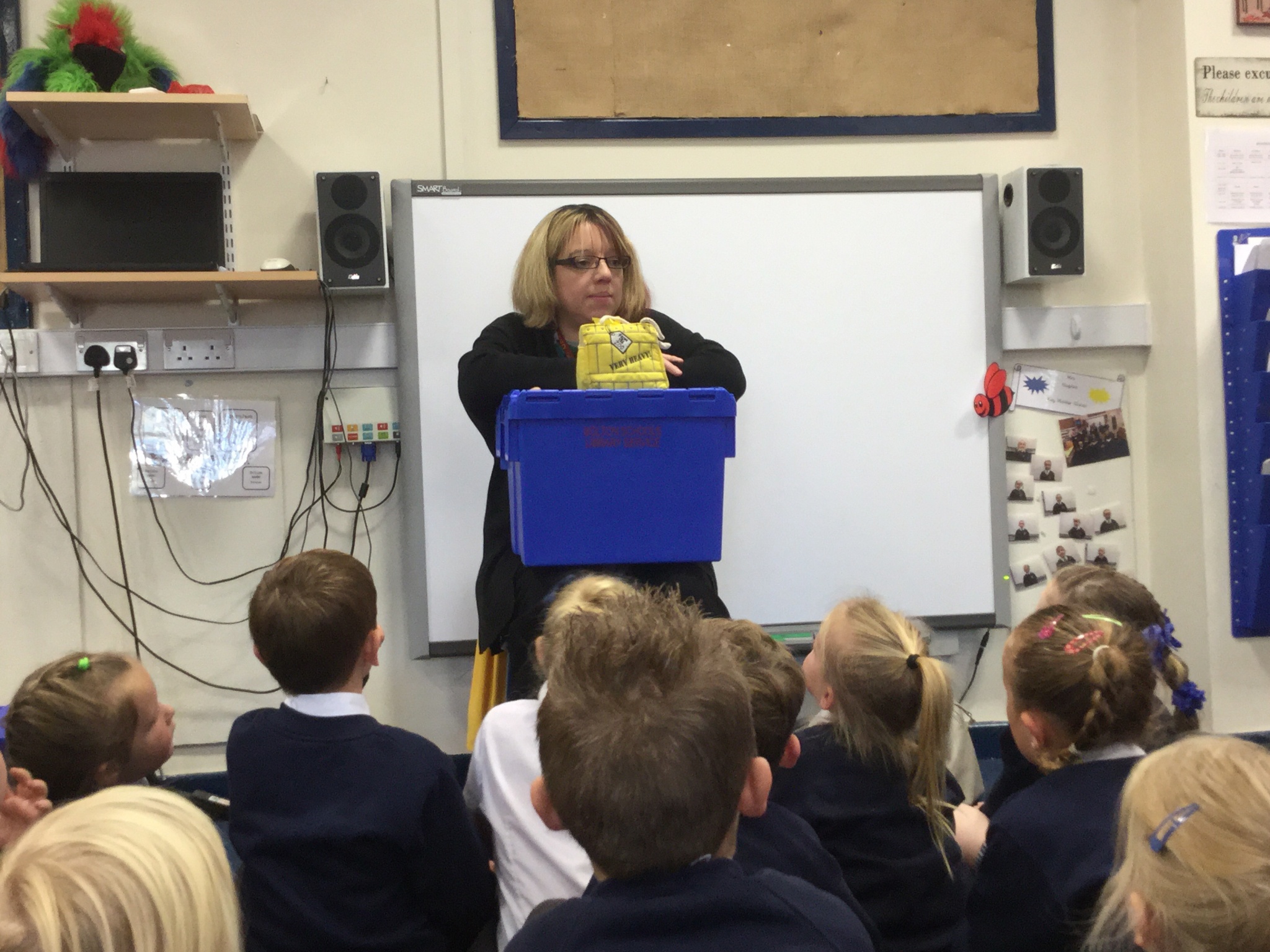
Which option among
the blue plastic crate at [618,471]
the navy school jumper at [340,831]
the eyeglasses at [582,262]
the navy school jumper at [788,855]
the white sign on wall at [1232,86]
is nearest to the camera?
the navy school jumper at [788,855]

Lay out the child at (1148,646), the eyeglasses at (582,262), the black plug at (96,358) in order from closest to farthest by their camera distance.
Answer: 1. the child at (1148,646)
2. the eyeglasses at (582,262)
3. the black plug at (96,358)

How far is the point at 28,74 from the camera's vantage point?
2791mm

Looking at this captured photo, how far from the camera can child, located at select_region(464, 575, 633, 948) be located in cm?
144

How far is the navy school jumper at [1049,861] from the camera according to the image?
4.08ft

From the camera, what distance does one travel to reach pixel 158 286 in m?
2.82

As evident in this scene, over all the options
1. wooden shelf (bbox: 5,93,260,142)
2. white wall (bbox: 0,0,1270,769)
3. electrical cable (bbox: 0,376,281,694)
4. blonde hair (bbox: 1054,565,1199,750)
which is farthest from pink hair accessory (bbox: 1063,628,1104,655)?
wooden shelf (bbox: 5,93,260,142)

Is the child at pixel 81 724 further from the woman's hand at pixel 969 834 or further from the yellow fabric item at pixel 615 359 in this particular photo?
the woman's hand at pixel 969 834

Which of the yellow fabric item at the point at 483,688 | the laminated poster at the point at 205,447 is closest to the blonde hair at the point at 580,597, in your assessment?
the yellow fabric item at the point at 483,688

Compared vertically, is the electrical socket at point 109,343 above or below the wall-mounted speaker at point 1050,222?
below

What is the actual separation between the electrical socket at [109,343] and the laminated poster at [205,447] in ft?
0.42

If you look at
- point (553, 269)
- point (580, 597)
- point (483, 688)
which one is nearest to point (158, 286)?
point (553, 269)

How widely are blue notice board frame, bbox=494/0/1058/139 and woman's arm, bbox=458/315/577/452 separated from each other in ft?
3.50

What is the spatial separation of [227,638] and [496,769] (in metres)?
1.79

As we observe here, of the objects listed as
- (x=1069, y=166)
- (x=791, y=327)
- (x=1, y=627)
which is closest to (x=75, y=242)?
(x=1, y=627)
